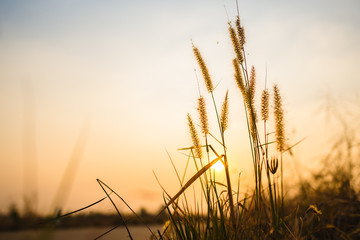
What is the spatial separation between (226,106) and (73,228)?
2190mm

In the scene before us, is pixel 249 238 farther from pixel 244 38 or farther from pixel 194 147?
pixel 244 38

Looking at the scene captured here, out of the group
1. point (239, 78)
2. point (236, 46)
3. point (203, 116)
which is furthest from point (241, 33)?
point (203, 116)

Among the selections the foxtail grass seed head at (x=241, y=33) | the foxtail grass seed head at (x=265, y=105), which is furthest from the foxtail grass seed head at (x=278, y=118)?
the foxtail grass seed head at (x=241, y=33)

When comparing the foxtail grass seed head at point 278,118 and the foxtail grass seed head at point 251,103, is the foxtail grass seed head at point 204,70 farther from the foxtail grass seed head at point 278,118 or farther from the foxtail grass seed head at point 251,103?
the foxtail grass seed head at point 278,118

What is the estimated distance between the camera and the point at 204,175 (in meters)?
1.51

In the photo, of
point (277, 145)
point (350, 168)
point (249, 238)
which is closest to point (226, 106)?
point (277, 145)

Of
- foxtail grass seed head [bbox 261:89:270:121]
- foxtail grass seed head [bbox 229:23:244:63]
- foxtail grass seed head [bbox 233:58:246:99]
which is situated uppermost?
foxtail grass seed head [bbox 229:23:244:63]

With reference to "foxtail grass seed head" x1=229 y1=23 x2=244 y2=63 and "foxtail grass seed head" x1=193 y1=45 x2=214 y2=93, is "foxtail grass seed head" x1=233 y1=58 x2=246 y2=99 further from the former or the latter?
"foxtail grass seed head" x1=193 y1=45 x2=214 y2=93

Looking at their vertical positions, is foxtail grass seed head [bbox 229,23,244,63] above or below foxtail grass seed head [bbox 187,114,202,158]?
above

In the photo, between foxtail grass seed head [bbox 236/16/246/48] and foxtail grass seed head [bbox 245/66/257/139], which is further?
foxtail grass seed head [bbox 236/16/246/48]

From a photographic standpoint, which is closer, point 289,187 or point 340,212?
point 340,212

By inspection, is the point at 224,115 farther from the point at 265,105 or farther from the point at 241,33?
the point at 241,33

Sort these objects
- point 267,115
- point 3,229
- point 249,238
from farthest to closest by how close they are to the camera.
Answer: point 3,229
point 267,115
point 249,238

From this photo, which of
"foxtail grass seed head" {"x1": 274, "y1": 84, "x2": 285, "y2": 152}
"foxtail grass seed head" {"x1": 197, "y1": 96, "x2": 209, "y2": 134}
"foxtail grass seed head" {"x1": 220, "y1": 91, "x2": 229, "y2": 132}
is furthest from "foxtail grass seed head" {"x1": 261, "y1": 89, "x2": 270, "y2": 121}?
"foxtail grass seed head" {"x1": 197, "y1": 96, "x2": 209, "y2": 134}
